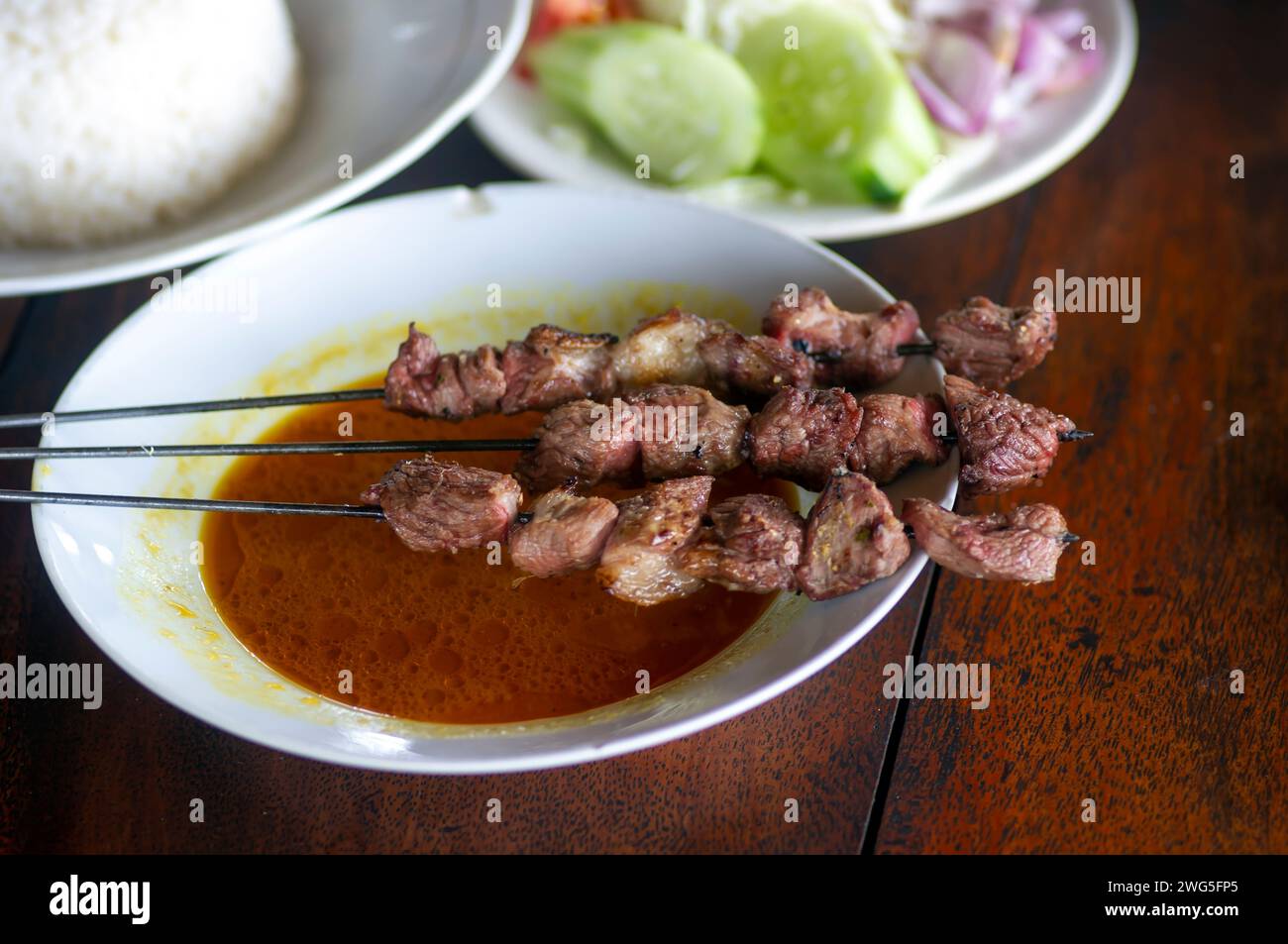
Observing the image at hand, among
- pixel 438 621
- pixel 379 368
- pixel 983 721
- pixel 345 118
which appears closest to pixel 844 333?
pixel 983 721

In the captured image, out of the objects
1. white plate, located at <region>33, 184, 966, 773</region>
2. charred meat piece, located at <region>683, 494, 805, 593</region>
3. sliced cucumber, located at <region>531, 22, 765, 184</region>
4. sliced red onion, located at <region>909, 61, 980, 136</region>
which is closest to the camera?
white plate, located at <region>33, 184, 966, 773</region>

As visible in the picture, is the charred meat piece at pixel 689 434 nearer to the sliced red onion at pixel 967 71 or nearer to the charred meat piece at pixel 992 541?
the charred meat piece at pixel 992 541

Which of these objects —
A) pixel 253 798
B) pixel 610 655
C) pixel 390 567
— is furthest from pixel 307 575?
pixel 610 655

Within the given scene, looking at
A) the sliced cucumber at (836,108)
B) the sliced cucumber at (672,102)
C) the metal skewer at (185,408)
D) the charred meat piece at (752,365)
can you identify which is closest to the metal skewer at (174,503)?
the metal skewer at (185,408)

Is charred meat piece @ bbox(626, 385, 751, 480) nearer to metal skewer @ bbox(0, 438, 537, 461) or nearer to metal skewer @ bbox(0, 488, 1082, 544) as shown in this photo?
metal skewer @ bbox(0, 438, 537, 461)

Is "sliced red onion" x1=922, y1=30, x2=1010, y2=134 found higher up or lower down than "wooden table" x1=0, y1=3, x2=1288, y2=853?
higher up

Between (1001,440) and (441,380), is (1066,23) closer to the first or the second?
(1001,440)

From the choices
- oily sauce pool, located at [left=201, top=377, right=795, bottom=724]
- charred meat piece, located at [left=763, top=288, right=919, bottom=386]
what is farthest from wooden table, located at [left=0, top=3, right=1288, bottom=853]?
charred meat piece, located at [left=763, top=288, right=919, bottom=386]

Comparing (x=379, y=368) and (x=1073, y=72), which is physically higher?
(x=1073, y=72)
